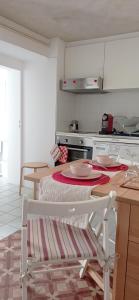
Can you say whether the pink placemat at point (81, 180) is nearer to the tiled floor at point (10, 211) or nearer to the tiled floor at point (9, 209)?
the tiled floor at point (10, 211)

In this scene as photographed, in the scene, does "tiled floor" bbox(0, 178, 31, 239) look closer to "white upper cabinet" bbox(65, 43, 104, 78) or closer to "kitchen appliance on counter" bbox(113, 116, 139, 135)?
"kitchen appliance on counter" bbox(113, 116, 139, 135)

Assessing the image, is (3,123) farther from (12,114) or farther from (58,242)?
(58,242)

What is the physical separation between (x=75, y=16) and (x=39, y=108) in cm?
140

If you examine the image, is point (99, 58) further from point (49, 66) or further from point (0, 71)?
point (0, 71)

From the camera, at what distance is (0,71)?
13.1 ft

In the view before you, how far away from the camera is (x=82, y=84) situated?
10.9 feet

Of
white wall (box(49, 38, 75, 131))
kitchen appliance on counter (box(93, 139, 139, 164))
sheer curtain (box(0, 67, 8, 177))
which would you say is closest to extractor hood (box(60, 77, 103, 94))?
white wall (box(49, 38, 75, 131))

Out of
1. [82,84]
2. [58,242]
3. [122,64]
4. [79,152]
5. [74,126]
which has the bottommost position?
[58,242]

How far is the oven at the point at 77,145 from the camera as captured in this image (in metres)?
3.24

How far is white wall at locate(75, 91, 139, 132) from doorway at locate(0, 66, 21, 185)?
3.29 ft

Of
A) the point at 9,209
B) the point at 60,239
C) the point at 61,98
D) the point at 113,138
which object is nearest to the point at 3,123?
the point at 61,98

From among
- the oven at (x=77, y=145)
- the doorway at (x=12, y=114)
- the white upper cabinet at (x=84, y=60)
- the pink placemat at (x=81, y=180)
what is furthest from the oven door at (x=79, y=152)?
the pink placemat at (x=81, y=180)

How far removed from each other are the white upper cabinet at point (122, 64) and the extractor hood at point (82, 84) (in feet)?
0.40

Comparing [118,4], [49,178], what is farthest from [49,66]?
[49,178]
